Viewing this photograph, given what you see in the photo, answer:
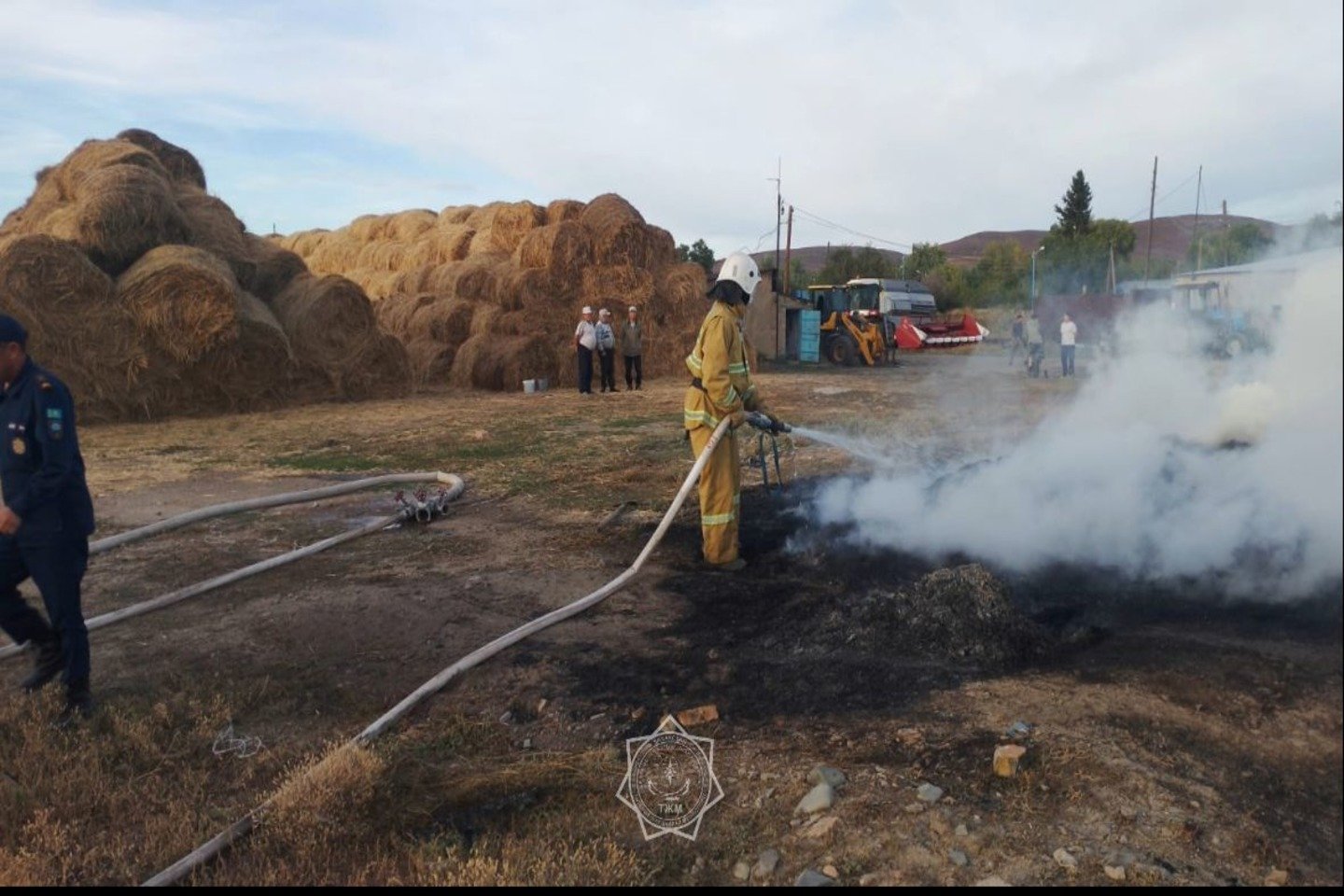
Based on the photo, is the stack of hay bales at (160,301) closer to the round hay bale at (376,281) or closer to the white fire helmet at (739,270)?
the round hay bale at (376,281)

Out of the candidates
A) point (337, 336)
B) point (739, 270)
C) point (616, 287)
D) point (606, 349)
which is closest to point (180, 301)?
point (337, 336)

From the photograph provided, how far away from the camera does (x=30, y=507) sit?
13.0 ft

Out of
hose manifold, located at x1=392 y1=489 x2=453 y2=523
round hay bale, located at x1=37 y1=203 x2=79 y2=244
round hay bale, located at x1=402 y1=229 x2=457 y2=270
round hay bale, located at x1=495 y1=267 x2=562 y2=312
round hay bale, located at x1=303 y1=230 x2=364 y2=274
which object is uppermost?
round hay bale, located at x1=303 y1=230 x2=364 y2=274

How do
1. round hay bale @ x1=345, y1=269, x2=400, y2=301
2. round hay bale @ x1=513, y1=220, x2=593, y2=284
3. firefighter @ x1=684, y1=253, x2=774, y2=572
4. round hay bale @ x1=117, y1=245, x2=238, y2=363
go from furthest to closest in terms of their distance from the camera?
round hay bale @ x1=345, y1=269, x2=400, y2=301, round hay bale @ x1=513, y1=220, x2=593, y2=284, round hay bale @ x1=117, y1=245, x2=238, y2=363, firefighter @ x1=684, y1=253, x2=774, y2=572

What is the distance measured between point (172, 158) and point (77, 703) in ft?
52.6

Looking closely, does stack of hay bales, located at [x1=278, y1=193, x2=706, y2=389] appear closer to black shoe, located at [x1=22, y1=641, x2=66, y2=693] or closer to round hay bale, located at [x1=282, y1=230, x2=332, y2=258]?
round hay bale, located at [x1=282, y1=230, x2=332, y2=258]

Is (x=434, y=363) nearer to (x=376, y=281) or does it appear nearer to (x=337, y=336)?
(x=337, y=336)

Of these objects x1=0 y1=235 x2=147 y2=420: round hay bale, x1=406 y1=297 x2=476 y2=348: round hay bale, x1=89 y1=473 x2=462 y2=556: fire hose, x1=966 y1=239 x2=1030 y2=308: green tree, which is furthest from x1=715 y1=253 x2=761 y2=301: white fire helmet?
x1=966 y1=239 x2=1030 y2=308: green tree

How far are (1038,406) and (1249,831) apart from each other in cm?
1087

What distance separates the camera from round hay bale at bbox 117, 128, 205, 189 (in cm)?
1670

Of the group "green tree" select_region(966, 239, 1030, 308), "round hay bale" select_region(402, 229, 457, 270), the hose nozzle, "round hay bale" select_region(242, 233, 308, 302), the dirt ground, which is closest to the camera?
the dirt ground

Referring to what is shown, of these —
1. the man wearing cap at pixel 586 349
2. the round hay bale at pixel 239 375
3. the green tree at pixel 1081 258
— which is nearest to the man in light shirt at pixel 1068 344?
the green tree at pixel 1081 258

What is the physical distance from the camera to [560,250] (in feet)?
66.3

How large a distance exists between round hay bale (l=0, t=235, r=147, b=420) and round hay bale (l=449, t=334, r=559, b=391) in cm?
688
